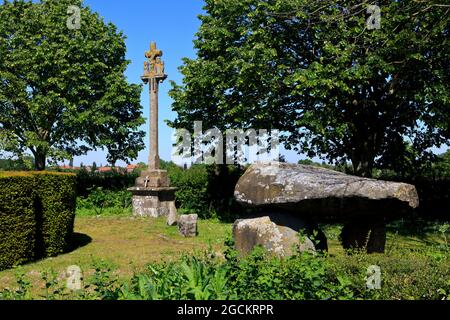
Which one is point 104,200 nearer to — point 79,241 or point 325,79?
point 79,241

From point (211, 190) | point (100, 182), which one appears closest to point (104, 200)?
point (100, 182)

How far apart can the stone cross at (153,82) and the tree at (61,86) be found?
19.2 ft

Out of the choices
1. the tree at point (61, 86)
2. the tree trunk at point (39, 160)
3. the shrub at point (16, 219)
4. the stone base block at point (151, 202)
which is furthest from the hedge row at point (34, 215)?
the tree trunk at point (39, 160)

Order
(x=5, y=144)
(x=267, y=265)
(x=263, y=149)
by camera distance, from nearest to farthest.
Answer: (x=267, y=265)
(x=263, y=149)
(x=5, y=144)

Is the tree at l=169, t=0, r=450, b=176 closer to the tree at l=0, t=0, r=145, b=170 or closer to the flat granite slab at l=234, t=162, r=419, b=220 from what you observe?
the tree at l=0, t=0, r=145, b=170

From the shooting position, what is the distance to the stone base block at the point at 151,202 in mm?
18281

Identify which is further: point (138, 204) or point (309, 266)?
point (138, 204)

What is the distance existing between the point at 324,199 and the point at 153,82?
13013 millimetres

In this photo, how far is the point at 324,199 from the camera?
8.20m

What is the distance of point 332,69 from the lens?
1587cm

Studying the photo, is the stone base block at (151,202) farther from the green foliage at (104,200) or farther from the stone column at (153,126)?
the green foliage at (104,200)

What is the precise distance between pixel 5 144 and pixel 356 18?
18806mm
